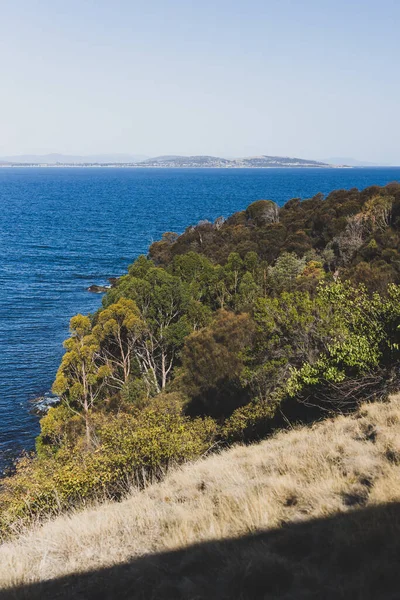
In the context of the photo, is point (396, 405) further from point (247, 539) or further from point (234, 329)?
point (234, 329)

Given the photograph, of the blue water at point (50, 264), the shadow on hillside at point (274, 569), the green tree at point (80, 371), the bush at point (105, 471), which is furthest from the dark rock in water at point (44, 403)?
the shadow on hillside at point (274, 569)

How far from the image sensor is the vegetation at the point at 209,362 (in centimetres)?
1466

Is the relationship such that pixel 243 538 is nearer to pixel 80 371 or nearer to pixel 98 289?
pixel 80 371

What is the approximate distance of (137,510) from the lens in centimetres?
949

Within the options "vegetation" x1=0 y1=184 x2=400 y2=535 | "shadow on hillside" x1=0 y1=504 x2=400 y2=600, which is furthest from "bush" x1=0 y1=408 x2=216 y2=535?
"shadow on hillside" x1=0 y1=504 x2=400 y2=600

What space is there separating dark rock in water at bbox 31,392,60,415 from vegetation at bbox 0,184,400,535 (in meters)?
3.72

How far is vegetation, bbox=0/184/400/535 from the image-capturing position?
48.1 ft

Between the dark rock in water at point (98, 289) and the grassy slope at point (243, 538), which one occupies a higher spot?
the grassy slope at point (243, 538)

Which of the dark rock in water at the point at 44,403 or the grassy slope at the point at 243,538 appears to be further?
the dark rock in water at the point at 44,403

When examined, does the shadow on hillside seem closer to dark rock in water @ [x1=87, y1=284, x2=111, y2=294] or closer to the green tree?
the green tree

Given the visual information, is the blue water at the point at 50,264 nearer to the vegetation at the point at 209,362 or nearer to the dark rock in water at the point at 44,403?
the dark rock in water at the point at 44,403

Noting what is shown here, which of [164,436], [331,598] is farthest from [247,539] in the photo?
[164,436]

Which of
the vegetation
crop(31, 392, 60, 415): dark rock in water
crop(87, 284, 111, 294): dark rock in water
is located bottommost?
crop(31, 392, 60, 415): dark rock in water

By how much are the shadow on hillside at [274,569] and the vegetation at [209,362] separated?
14.4 feet
